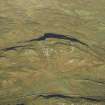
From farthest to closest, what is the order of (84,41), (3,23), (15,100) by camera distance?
(3,23)
(84,41)
(15,100)

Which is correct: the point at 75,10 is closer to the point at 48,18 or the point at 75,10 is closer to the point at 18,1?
→ the point at 48,18

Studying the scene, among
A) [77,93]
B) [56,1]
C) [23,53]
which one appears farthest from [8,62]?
[56,1]

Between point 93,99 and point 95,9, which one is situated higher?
point 95,9

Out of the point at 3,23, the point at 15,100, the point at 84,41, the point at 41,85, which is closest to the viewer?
the point at 15,100

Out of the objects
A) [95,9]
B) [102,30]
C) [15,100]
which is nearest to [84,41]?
[102,30]

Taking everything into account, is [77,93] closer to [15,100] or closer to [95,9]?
[15,100]

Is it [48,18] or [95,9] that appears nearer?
[48,18]
